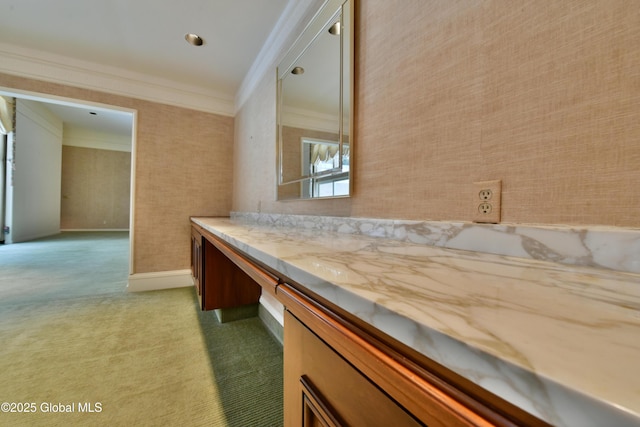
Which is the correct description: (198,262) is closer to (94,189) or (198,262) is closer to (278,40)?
(278,40)

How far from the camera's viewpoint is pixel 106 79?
7.98 feet

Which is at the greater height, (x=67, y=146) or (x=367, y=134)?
(x=67, y=146)

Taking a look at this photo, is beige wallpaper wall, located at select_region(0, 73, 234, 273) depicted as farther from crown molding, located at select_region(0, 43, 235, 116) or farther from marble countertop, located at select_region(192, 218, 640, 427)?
marble countertop, located at select_region(192, 218, 640, 427)

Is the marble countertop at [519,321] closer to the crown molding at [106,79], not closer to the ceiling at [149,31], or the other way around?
the ceiling at [149,31]

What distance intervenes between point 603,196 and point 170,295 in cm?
294

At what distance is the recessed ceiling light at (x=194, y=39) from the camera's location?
6.36 feet

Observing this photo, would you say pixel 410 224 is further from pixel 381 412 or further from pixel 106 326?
pixel 106 326

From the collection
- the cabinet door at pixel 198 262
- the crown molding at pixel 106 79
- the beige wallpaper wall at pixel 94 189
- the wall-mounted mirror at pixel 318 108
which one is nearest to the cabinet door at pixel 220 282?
the cabinet door at pixel 198 262

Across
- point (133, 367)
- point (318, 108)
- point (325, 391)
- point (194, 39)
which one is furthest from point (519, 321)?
point (194, 39)

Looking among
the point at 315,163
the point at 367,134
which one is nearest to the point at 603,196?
the point at 367,134

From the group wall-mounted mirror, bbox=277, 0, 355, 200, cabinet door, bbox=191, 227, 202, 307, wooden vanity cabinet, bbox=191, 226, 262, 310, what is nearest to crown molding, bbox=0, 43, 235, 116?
wall-mounted mirror, bbox=277, 0, 355, 200

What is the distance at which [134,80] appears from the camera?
99.3 inches

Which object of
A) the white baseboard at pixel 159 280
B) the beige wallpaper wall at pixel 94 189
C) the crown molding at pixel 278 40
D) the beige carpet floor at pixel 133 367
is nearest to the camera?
the beige carpet floor at pixel 133 367

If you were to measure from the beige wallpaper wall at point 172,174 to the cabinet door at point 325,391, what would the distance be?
8.76 feet
